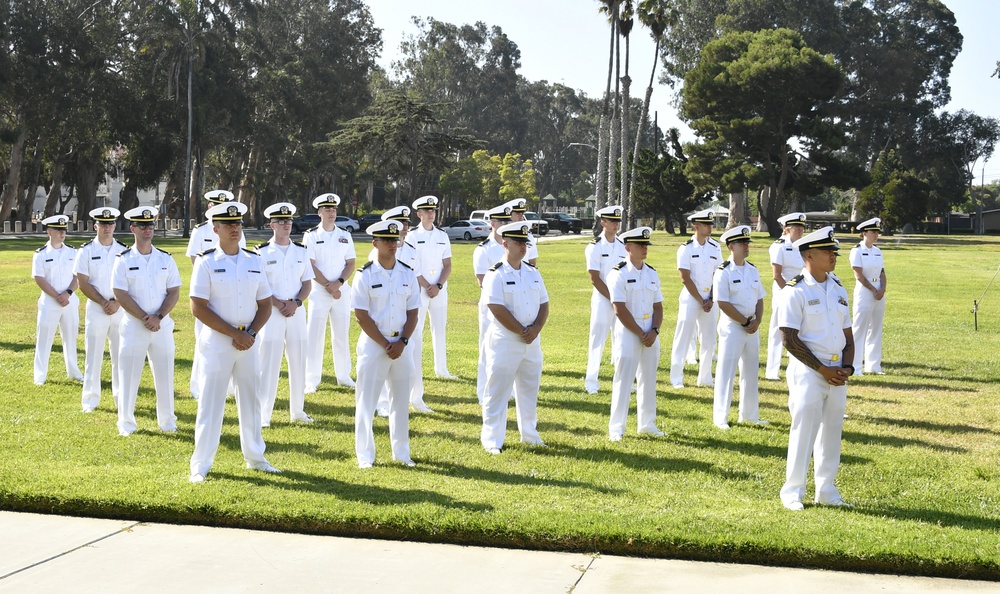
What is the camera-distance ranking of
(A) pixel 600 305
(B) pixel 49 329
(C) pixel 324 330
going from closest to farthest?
(C) pixel 324 330
(B) pixel 49 329
(A) pixel 600 305

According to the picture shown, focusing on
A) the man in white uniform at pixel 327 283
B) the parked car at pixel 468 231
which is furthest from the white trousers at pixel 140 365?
the parked car at pixel 468 231

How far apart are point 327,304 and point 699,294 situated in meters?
4.50

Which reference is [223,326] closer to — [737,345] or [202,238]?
[202,238]

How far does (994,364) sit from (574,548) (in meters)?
11.2

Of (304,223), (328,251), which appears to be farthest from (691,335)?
(304,223)

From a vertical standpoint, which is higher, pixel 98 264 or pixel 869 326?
pixel 98 264

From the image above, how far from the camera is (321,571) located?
6129mm

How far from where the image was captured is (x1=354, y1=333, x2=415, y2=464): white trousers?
8531mm

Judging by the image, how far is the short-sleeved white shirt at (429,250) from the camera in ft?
41.0

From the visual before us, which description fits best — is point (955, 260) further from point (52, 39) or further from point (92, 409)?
point (52, 39)

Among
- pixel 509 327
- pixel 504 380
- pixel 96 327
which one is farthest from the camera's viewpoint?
pixel 96 327

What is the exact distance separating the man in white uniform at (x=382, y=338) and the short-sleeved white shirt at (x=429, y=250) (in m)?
3.75

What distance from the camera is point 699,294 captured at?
1264 centimetres

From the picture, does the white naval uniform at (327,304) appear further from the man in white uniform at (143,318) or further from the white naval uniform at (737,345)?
the white naval uniform at (737,345)
